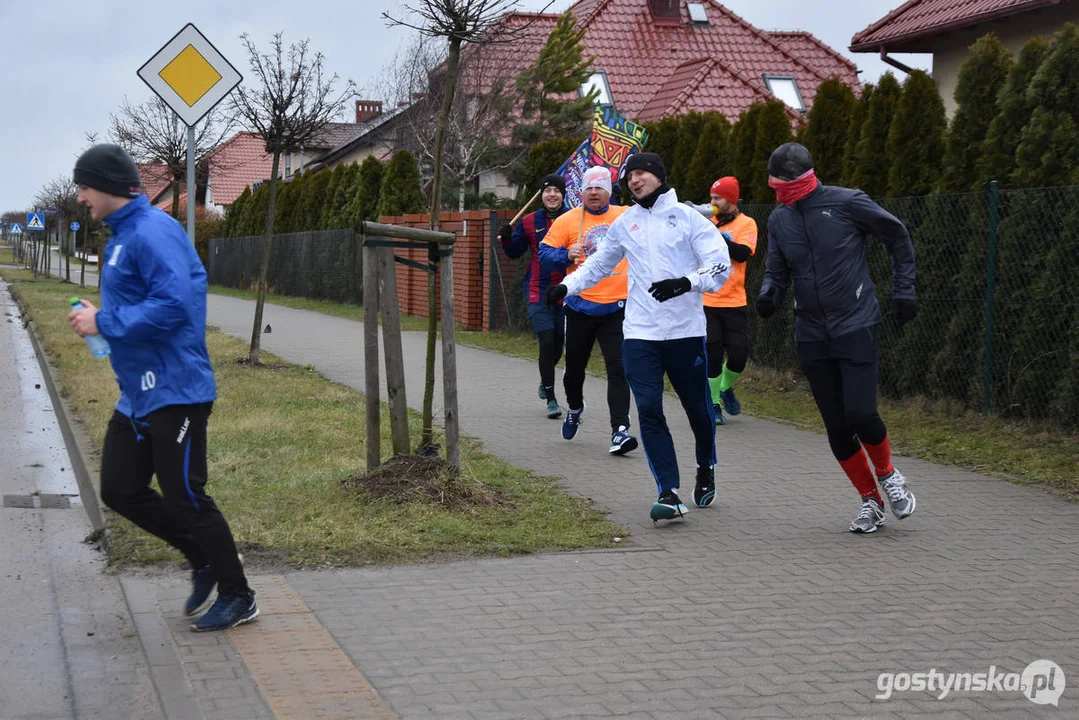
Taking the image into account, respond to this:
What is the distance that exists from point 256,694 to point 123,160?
206 cm

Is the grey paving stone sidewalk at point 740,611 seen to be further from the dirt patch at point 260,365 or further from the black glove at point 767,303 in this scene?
the dirt patch at point 260,365

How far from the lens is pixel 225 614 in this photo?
5090 millimetres

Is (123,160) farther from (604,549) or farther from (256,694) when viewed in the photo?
(604,549)

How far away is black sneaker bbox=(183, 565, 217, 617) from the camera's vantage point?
522 cm

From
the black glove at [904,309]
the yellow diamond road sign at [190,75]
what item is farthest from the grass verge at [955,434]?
the yellow diamond road sign at [190,75]

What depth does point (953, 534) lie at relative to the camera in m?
6.93

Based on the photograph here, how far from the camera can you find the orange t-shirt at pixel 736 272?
10117mm

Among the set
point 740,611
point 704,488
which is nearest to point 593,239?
point 704,488

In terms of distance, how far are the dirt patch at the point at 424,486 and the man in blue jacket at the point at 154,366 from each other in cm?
210

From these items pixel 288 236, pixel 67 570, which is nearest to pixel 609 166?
pixel 67 570

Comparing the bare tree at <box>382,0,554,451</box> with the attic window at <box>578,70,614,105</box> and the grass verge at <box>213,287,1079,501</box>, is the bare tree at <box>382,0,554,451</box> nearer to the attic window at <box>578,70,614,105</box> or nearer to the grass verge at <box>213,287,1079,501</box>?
the grass verge at <box>213,287,1079,501</box>

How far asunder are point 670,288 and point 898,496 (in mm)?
1642

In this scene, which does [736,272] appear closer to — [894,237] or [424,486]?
[894,237]

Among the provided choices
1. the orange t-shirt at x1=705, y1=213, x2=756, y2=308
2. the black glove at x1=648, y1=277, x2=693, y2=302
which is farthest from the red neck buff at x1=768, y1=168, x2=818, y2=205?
the orange t-shirt at x1=705, y1=213, x2=756, y2=308
